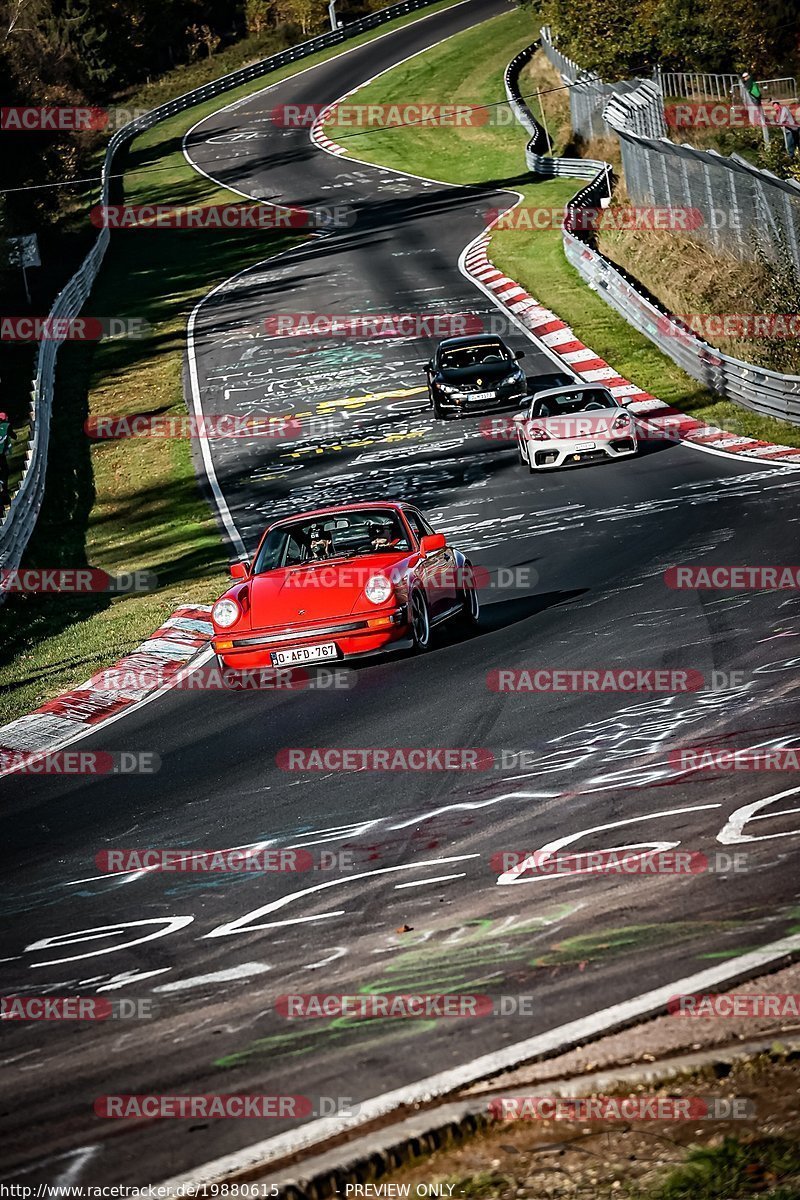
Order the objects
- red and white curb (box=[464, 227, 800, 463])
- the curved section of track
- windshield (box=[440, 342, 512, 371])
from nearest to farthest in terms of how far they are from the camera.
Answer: the curved section of track
red and white curb (box=[464, 227, 800, 463])
windshield (box=[440, 342, 512, 371])

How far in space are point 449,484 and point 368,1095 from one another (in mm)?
18857

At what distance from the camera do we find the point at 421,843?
7.56 meters

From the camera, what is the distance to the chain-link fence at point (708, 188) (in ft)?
80.0

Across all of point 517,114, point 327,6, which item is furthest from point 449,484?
point 327,6

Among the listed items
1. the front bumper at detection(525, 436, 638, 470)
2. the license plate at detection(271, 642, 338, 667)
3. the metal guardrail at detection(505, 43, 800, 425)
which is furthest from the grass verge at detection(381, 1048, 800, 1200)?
the metal guardrail at detection(505, 43, 800, 425)

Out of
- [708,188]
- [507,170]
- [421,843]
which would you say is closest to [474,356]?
[708,188]

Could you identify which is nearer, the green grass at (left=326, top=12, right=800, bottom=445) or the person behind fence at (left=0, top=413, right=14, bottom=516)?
the person behind fence at (left=0, top=413, right=14, bottom=516)

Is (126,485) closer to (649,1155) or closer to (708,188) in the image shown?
(708,188)

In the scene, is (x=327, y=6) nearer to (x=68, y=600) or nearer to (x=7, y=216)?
(x=7, y=216)

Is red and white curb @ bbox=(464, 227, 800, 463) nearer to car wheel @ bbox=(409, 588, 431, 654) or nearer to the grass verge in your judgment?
car wheel @ bbox=(409, 588, 431, 654)

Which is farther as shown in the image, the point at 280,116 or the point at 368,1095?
the point at 280,116

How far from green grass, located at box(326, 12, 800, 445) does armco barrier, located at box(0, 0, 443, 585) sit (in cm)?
723

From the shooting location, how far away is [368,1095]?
185 inches

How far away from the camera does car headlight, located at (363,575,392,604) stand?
12141mm
